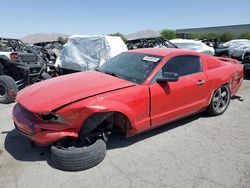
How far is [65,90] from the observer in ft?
12.0

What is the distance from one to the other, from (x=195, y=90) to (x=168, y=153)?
4.40 ft

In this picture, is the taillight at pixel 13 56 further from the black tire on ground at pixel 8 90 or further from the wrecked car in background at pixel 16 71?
the black tire on ground at pixel 8 90

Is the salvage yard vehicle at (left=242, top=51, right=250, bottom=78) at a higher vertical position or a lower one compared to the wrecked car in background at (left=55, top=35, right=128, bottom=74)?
lower

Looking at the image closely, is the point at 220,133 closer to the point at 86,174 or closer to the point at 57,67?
the point at 86,174

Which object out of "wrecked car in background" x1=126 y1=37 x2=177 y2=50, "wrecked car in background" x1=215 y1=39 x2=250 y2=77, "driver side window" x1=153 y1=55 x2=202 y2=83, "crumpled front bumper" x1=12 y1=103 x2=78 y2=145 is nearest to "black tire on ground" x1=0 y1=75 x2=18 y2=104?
"crumpled front bumper" x1=12 y1=103 x2=78 y2=145

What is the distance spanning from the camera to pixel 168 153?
376cm

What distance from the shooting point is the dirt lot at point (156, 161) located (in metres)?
3.08

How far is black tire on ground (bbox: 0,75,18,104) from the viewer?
644cm

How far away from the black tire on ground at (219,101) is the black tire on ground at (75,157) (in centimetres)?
274

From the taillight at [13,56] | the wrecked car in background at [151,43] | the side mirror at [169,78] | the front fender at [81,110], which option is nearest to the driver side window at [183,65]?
the side mirror at [169,78]

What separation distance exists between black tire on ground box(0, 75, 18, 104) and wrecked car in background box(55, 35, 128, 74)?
266cm

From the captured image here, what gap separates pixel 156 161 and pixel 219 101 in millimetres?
2441

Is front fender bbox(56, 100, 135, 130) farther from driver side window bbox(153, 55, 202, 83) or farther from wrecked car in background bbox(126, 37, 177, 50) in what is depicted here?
wrecked car in background bbox(126, 37, 177, 50)

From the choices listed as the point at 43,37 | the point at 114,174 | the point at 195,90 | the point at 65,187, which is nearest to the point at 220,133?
the point at 195,90
